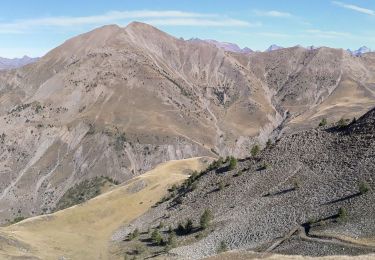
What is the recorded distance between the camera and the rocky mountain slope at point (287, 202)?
6184 cm

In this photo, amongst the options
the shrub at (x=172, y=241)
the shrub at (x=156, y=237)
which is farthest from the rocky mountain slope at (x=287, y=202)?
the shrub at (x=156, y=237)

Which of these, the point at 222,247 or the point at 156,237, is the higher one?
the point at 222,247

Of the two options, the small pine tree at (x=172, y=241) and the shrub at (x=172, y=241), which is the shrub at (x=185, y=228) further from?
the small pine tree at (x=172, y=241)

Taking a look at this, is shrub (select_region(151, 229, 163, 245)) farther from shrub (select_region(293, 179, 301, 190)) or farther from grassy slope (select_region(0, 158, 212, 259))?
shrub (select_region(293, 179, 301, 190))

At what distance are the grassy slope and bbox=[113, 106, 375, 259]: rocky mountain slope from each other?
18.9ft

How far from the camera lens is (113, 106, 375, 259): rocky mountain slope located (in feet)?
203

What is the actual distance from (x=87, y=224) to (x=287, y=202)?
4663 cm

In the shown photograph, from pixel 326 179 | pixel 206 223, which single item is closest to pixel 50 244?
pixel 206 223

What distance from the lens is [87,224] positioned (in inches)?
4099

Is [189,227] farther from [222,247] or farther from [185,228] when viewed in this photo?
[222,247]

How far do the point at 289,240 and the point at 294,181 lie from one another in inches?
718

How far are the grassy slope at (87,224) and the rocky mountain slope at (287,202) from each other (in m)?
5.77

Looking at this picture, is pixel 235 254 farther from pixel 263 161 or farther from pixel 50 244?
pixel 50 244

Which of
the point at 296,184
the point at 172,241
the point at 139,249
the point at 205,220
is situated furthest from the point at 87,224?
the point at 296,184
